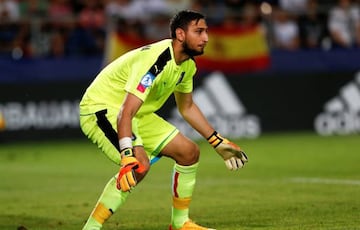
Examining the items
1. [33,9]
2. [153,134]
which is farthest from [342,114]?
[153,134]

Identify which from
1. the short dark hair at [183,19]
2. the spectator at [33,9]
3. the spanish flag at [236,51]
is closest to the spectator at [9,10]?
the spectator at [33,9]

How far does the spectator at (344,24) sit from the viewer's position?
23109 mm

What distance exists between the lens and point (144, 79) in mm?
8828

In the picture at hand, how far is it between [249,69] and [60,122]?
456 centimetres

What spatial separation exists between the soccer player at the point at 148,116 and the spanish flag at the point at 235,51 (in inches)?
492

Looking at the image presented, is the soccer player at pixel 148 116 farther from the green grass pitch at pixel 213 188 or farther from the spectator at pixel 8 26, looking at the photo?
the spectator at pixel 8 26

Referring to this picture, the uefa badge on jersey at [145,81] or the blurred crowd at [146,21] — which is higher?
the uefa badge on jersey at [145,81]

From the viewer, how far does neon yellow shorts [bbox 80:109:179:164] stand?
9.26m

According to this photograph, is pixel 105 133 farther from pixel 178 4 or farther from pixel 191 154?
pixel 178 4

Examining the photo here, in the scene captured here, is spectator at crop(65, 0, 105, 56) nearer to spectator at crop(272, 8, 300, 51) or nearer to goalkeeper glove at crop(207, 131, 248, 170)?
spectator at crop(272, 8, 300, 51)

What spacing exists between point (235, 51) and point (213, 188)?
29.6 ft

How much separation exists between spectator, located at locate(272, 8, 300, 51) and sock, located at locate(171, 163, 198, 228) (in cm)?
1375

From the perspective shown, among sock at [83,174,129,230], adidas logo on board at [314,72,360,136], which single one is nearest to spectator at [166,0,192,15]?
adidas logo on board at [314,72,360,136]

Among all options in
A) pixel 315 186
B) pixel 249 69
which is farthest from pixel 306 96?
pixel 315 186
